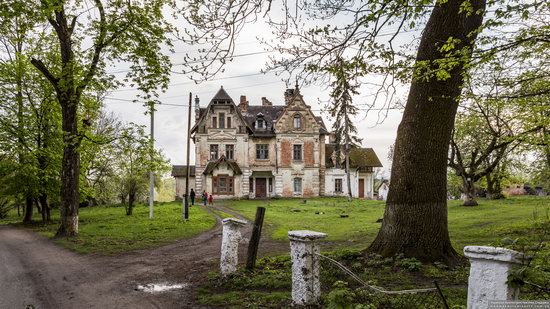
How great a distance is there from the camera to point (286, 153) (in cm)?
4044

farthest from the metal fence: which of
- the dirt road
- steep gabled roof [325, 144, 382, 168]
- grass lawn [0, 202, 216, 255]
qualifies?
steep gabled roof [325, 144, 382, 168]

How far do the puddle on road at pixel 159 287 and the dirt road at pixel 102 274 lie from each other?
0.12 m

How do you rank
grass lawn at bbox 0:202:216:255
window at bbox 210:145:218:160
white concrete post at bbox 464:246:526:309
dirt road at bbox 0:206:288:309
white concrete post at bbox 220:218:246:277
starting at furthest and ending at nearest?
window at bbox 210:145:218:160 < grass lawn at bbox 0:202:216:255 < white concrete post at bbox 220:218:246:277 < dirt road at bbox 0:206:288:309 < white concrete post at bbox 464:246:526:309

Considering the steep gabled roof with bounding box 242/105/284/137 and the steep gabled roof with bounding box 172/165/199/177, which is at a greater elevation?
the steep gabled roof with bounding box 242/105/284/137

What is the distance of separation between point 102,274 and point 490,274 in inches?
319

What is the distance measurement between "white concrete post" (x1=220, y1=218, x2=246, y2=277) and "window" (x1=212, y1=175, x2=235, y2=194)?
3150 cm

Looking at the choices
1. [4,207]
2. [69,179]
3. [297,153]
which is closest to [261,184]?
[297,153]

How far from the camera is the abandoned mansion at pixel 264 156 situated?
39031 millimetres

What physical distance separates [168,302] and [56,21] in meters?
13.7

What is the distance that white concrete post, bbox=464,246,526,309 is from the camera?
10.6 ft

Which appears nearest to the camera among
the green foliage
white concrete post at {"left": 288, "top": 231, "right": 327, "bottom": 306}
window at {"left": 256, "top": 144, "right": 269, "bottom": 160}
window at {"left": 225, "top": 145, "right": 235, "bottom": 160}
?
white concrete post at {"left": 288, "top": 231, "right": 327, "bottom": 306}

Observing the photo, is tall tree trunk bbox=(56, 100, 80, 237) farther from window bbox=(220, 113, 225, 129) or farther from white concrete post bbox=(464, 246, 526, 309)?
window bbox=(220, 113, 225, 129)

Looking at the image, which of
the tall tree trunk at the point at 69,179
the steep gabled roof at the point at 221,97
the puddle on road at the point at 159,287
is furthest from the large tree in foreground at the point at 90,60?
the steep gabled roof at the point at 221,97

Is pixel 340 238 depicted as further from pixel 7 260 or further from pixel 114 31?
pixel 114 31
